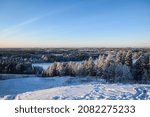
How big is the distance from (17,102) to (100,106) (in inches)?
100

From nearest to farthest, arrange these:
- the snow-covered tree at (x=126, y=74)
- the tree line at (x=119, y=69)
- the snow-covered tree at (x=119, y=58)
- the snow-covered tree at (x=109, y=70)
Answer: the snow-covered tree at (x=126, y=74)
the tree line at (x=119, y=69)
the snow-covered tree at (x=109, y=70)
the snow-covered tree at (x=119, y=58)

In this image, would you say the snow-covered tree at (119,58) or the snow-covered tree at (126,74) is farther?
the snow-covered tree at (119,58)

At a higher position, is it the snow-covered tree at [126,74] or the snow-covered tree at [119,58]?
the snow-covered tree at [119,58]

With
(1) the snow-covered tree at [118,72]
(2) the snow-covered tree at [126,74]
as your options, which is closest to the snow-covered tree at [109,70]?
(1) the snow-covered tree at [118,72]

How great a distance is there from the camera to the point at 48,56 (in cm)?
7569

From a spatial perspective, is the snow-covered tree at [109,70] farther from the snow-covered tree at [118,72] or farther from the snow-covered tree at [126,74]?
the snow-covered tree at [126,74]

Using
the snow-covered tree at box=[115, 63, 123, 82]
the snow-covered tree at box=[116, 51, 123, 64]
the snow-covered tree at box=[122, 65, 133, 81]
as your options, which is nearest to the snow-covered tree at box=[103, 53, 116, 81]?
the snow-covered tree at box=[115, 63, 123, 82]

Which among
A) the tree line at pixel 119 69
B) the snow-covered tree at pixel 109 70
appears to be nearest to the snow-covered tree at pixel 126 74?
the tree line at pixel 119 69

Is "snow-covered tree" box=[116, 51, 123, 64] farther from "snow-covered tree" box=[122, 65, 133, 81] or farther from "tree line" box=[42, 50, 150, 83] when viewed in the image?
"snow-covered tree" box=[122, 65, 133, 81]

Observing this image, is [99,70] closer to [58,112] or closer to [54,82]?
[54,82]

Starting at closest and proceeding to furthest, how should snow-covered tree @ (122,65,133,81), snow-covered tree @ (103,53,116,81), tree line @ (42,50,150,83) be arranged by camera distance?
snow-covered tree @ (122,65,133,81) → tree line @ (42,50,150,83) → snow-covered tree @ (103,53,116,81)

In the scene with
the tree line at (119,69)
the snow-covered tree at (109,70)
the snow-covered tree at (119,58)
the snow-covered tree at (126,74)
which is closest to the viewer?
the snow-covered tree at (126,74)

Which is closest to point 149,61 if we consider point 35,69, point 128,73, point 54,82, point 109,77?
point 128,73

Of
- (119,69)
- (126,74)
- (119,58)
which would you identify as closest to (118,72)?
(119,69)
